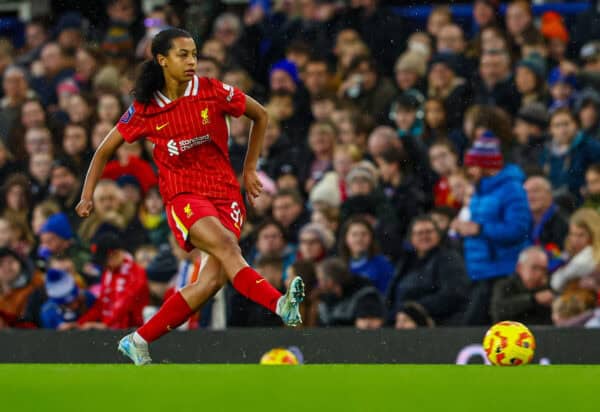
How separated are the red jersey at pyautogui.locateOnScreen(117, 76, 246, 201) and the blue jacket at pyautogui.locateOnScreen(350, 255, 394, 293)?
338 cm

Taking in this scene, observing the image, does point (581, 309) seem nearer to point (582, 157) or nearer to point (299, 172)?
point (582, 157)

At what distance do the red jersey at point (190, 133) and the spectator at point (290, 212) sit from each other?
13.0ft

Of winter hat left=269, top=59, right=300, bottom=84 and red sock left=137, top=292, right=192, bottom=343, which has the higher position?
winter hat left=269, top=59, right=300, bottom=84

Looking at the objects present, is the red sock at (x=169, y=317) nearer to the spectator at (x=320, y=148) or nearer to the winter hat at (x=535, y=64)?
the spectator at (x=320, y=148)

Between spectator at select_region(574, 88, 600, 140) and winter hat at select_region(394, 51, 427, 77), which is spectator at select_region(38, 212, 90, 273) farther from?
spectator at select_region(574, 88, 600, 140)

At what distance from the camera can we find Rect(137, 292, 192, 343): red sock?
310 inches

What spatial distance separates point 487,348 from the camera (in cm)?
810

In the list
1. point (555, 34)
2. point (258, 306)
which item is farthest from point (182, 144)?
point (555, 34)

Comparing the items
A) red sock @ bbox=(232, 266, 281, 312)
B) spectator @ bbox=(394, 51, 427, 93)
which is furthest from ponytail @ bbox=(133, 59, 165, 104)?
spectator @ bbox=(394, 51, 427, 93)

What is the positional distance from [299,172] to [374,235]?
1.50 meters

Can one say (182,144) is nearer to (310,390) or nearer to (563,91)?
(310,390)

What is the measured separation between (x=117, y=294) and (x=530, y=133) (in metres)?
3.61

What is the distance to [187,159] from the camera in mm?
7828

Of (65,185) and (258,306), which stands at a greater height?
(65,185)
